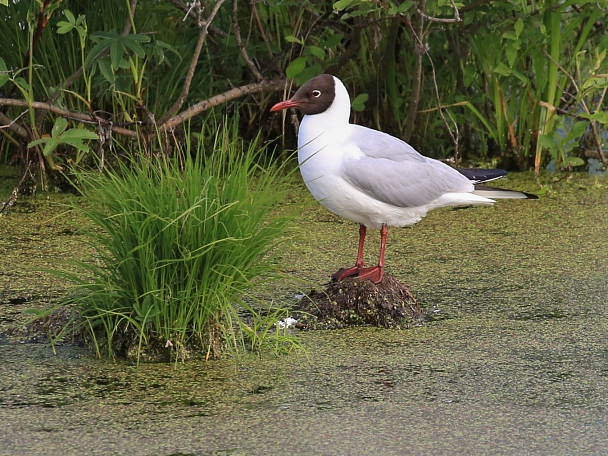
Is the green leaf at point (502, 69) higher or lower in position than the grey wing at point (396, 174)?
higher

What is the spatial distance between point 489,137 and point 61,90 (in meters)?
2.32

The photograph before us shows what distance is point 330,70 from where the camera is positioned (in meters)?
5.31

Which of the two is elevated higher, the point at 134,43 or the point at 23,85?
the point at 134,43

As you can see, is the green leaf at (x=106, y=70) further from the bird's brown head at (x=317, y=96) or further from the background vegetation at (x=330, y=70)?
the bird's brown head at (x=317, y=96)

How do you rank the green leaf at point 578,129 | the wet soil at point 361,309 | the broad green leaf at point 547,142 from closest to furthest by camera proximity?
1. the wet soil at point 361,309
2. the green leaf at point 578,129
3. the broad green leaf at point 547,142

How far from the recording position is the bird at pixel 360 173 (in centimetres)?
329

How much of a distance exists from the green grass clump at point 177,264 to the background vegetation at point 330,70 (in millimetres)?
1376

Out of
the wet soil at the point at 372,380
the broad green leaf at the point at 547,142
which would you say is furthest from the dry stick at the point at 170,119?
the broad green leaf at the point at 547,142

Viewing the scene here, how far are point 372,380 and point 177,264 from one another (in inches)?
24.5

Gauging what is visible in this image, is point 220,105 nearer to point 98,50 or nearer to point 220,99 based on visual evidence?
point 220,99

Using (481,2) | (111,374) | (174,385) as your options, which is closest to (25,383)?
(111,374)

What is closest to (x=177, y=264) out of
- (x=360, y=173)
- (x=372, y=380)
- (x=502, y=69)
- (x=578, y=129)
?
(x=372, y=380)

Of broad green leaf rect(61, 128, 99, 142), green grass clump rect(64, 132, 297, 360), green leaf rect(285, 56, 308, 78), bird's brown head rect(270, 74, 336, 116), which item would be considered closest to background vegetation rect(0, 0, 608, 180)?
green leaf rect(285, 56, 308, 78)

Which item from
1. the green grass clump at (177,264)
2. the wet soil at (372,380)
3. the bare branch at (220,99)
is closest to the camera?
the wet soil at (372,380)
